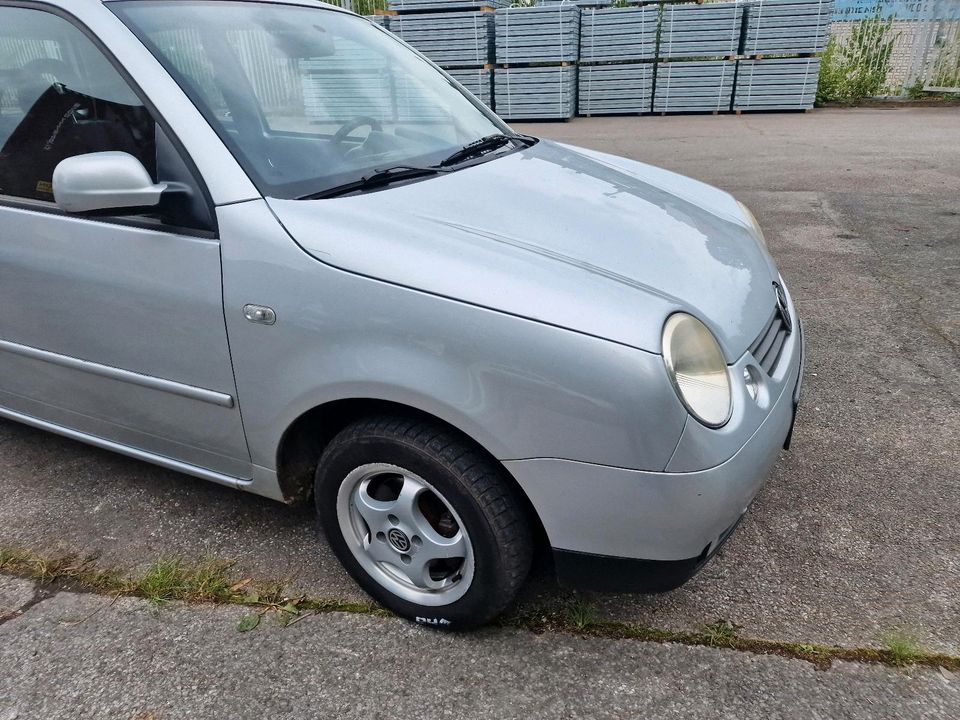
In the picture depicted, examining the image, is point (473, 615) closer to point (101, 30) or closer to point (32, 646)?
point (32, 646)

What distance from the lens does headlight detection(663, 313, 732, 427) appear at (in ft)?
5.40

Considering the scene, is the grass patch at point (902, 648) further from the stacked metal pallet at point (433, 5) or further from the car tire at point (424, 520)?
the stacked metal pallet at point (433, 5)

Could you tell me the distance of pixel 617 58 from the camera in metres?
14.4

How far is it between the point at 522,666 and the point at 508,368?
874mm

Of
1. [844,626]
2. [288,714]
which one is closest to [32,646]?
[288,714]

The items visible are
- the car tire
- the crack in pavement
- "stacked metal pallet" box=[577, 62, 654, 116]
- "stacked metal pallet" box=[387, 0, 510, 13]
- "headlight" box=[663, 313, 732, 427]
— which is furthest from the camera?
"stacked metal pallet" box=[577, 62, 654, 116]

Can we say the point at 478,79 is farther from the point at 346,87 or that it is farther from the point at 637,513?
the point at 637,513

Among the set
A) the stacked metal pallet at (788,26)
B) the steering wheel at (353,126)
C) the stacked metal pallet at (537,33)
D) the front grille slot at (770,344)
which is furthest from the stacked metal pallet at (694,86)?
the front grille slot at (770,344)

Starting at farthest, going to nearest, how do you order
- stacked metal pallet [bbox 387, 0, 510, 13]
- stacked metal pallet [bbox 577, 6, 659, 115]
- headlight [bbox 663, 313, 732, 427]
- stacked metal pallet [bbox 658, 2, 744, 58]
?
stacked metal pallet [bbox 577, 6, 659, 115], stacked metal pallet [bbox 387, 0, 510, 13], stacked metal pallet [bbox 658, 2, 744, 58], headlight [bbox 663, 313, 732, 427]

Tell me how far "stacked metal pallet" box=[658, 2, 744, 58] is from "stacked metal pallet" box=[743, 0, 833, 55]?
1.01 feet

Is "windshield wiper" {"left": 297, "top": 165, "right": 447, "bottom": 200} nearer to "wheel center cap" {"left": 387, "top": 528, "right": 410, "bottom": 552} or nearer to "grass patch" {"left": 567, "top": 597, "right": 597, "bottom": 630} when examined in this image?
"wheel center cap" {"left": 387, "top": 528, "right": 410, "bottom": 552}

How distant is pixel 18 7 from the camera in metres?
2.27

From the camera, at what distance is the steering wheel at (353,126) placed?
2.33 m

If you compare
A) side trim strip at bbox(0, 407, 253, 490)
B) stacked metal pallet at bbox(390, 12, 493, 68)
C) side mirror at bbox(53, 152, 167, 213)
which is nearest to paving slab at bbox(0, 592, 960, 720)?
side trim strip at bbox(0, 407, 253, 490)
